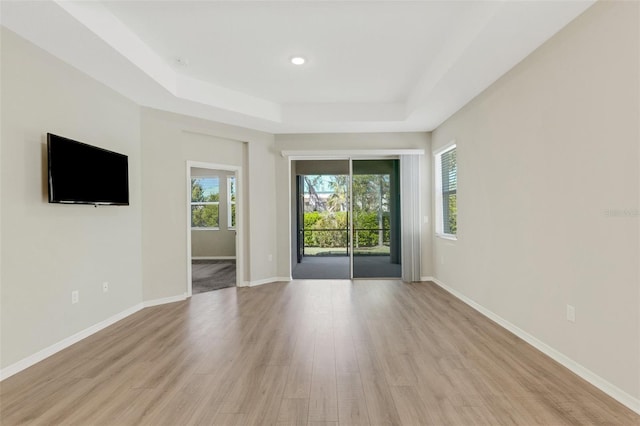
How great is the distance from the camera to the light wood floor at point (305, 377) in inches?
75.4

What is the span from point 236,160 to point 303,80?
75.6 inches

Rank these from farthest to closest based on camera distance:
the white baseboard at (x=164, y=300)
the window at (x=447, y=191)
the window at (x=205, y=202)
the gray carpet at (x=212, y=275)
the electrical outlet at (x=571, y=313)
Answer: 1. the window at (x=205, y=202)
2. the gray carpet at (x=212, y=275)
3. the window at (x=447, y=191)
4. the white baseboard at (x=164, y=300)
5. the electrical outlet at (x=571, y=313)

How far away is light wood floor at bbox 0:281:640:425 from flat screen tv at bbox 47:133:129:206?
56.0 inches

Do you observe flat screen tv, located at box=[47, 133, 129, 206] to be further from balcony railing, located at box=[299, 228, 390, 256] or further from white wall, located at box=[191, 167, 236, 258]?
balcony railing, located at box=[299, 228, 390, 256]

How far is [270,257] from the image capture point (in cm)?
562

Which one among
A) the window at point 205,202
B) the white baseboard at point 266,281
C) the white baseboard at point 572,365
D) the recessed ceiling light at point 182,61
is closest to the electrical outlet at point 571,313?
the white baseboard at point 572,365

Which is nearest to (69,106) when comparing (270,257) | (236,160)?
(236,160)

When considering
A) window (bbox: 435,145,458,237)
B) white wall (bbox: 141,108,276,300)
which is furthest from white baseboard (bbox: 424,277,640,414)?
white wall (bbox: 141,108,276,300)

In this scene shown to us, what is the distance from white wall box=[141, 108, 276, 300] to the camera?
167 inches

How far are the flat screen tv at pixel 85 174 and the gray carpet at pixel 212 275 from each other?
2.20m

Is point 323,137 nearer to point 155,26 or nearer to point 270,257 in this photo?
point 270,257

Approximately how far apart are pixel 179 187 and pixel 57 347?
2.36 metres

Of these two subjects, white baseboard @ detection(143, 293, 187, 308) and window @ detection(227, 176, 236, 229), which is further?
window @ detection(227, 176, 236, 229)

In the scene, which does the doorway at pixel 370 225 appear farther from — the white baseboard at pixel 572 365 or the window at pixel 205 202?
the window at pixel 205 202
